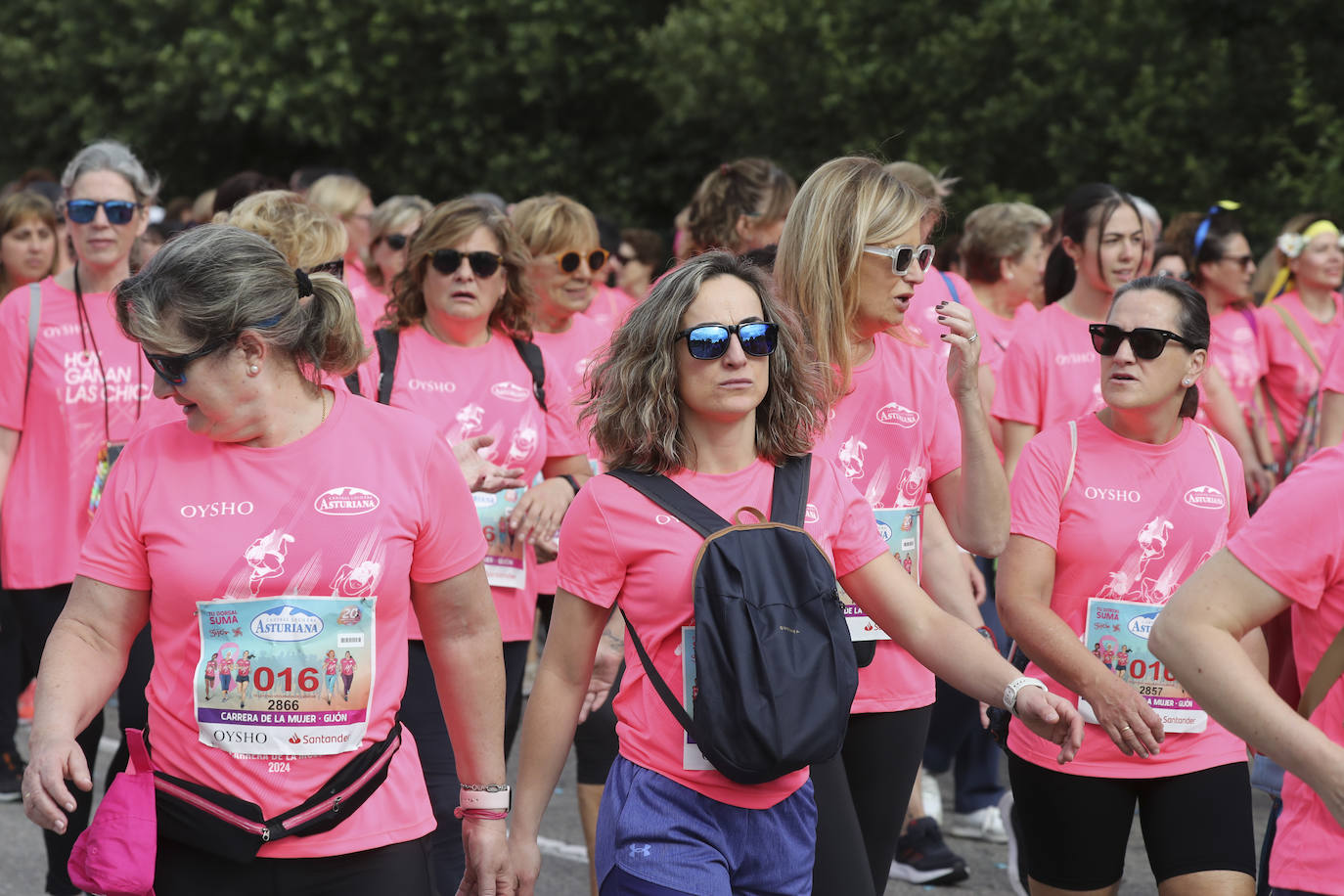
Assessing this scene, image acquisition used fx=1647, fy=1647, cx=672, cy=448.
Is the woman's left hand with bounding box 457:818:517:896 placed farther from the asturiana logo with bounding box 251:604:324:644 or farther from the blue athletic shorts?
the asturiana logo with bounding box 251:604:324:644

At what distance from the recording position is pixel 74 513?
530cm

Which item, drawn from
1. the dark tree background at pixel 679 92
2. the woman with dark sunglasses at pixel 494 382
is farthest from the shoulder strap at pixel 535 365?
the dark tree background at pixel 679 92

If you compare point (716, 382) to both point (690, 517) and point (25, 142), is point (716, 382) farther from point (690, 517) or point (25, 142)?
point (25, 142)

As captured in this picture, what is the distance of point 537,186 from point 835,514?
17.6m

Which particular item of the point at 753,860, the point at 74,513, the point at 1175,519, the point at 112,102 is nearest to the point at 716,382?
the point at 753,860

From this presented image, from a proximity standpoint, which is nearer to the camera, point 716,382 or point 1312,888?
point 1312,888

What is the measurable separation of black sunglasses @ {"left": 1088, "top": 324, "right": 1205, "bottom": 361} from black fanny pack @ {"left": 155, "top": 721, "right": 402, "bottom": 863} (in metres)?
2.25

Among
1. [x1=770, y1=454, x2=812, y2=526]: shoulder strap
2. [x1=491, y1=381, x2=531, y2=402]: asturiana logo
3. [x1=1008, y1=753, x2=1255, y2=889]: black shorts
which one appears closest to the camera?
[x1=770, y1=454, x2=812, y2=526]: shoulder strap

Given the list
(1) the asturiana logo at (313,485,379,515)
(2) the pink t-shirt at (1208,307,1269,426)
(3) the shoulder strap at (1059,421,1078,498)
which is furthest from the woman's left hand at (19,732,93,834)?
(2) the pink t-shirt at (1208,307,1269,426)

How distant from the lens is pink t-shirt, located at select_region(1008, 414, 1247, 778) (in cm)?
397

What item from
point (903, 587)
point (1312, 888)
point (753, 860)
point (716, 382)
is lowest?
point (753, 860)

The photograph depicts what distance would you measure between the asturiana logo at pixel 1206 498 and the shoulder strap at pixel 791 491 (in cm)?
120

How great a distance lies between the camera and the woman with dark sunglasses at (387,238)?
7.07 meters

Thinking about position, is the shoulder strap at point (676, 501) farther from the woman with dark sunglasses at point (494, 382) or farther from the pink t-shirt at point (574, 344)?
the pink t-shirt at point (574, 344)
